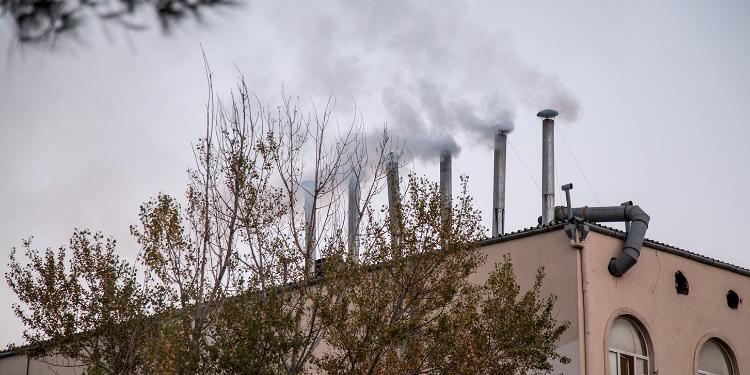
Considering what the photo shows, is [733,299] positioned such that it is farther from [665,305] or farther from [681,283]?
[665,305]

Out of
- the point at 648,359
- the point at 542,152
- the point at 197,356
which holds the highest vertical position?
the point at 542,152

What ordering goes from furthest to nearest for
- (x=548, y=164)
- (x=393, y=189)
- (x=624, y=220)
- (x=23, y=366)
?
(x=23, y=366) < (x=548, y=164) < (x=624, y=220) < (x=393, y=189)

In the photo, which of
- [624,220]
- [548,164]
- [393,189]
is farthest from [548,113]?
[393,189]

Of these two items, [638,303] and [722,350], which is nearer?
[638,303]

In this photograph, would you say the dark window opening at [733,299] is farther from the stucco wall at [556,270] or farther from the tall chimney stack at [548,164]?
the tall chimney stack at [548,164]

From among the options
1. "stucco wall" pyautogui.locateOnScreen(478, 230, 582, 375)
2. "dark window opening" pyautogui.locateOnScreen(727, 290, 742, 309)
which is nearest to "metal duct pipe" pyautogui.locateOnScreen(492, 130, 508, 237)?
"dark window opening" pyautogui.locateOnScreen(727, 290, 742, 309)

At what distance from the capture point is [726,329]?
26.3 metres

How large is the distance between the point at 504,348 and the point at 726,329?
848cm

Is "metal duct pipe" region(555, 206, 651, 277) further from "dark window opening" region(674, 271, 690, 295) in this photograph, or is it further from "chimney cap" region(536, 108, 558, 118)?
"chimney cap" region(536, 108, 558, 118)

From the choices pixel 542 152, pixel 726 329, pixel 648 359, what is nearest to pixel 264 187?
pixel 648 359

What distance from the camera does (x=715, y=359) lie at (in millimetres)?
26234

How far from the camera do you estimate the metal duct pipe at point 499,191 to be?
35969mm

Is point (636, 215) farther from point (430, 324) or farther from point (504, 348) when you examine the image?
point (430, 324)

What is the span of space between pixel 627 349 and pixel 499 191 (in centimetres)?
1268
